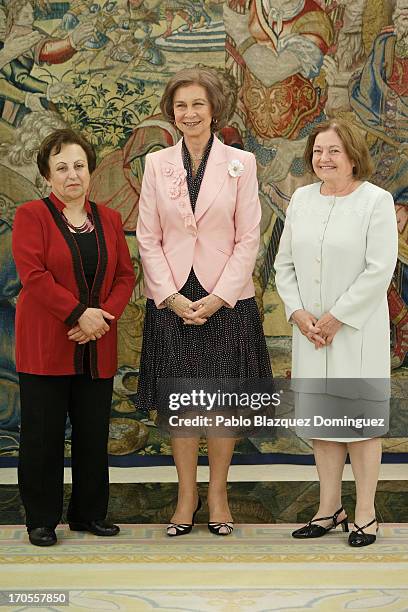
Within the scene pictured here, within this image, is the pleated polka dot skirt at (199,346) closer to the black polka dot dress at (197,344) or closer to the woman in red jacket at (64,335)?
the black polka dot dress at (197,344)

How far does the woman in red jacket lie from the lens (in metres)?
3.95

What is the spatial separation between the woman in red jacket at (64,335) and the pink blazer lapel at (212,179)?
1.24ft

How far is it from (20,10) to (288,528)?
9.81 feet

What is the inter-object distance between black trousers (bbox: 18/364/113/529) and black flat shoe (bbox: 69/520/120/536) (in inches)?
1.1

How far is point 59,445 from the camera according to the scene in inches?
160

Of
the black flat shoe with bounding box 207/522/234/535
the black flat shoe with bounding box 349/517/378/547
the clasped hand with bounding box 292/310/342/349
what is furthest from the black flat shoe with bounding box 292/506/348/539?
the clasped hand with bounding box 292/310/342/349

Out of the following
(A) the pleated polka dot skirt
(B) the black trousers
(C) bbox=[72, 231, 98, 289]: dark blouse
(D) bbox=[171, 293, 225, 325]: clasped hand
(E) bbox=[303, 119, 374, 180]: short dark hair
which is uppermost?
(E) bbox=[303, 119, 374, 180]: short dark hair

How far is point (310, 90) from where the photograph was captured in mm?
5309

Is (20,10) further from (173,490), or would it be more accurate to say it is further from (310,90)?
(173,490)

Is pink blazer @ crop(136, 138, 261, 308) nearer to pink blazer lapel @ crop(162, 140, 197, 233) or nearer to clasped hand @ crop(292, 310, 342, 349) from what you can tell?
pink blazer lapel @ crop(162, 140, 197, 233)

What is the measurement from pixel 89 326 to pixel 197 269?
19.8 inches

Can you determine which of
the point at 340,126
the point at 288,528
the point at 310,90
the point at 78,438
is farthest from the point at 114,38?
the point at 288,528

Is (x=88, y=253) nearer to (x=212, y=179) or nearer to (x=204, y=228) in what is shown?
(x=204, y=228)

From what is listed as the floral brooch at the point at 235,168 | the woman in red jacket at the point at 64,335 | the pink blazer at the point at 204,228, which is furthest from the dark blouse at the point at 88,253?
the floral brooch at the point at 235,168
